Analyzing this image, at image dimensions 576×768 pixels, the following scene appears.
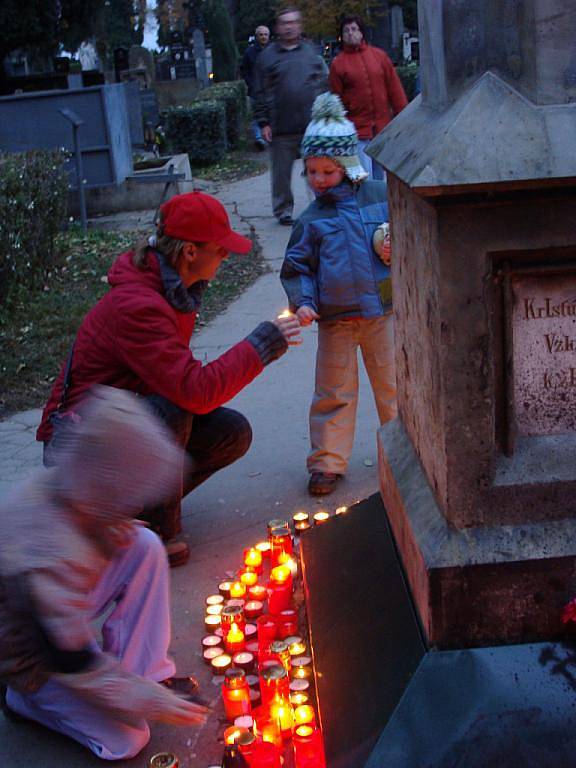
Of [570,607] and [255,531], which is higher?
[570,607]

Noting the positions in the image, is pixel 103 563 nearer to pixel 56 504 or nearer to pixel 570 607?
pixel 56 504

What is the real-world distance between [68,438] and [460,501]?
0.95 meters

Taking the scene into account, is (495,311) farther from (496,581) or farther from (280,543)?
(280,543)

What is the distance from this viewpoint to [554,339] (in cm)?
243

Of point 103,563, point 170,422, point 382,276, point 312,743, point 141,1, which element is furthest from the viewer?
point 141,1

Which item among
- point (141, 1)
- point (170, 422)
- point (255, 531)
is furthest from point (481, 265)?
point (141, 1)

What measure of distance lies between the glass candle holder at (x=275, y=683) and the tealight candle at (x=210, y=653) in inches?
14.2

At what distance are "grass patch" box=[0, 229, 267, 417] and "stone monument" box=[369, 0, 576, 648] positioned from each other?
3.68m

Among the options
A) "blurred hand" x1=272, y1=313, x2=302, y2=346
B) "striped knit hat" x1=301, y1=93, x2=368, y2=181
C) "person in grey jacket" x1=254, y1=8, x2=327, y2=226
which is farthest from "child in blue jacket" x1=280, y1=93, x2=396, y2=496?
"person in grey jacket" x1=254, y1=8, x2=327, y2=226

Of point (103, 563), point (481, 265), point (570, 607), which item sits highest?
point (481, 265)

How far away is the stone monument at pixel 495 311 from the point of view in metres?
2.19

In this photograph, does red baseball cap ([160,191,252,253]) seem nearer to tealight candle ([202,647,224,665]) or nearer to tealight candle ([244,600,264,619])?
tealight candle ([244,600,264,619])

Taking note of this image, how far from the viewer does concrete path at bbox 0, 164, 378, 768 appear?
2.74 meters

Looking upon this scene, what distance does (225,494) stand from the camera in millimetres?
4289
